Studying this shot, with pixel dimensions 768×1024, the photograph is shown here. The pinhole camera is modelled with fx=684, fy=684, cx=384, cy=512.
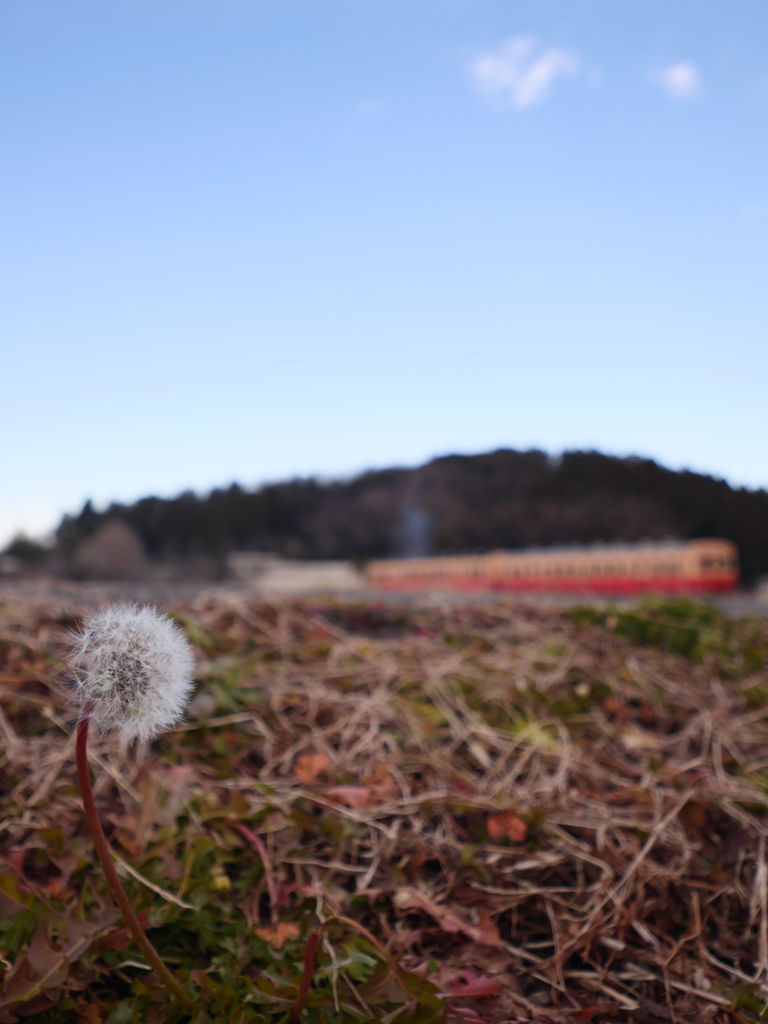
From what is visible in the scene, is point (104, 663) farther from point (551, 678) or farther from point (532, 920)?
point (551, 678)

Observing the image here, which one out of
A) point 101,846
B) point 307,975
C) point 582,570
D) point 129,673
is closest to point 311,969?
point 307,975

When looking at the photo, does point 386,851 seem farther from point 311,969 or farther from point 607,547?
point 607,547

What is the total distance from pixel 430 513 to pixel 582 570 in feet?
9.60

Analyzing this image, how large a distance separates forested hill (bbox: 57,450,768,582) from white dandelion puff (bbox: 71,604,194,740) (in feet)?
28.1

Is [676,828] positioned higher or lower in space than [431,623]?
lower

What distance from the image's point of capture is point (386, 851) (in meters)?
1.85

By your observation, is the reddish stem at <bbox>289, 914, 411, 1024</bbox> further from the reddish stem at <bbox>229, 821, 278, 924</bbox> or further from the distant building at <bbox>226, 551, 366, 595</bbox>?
the distant building at <bbox>226, 551, 366, 595</bbox>

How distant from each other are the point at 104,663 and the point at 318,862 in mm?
1081

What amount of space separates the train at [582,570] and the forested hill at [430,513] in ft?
1.17

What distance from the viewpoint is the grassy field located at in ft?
4.53

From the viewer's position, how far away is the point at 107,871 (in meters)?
1.00

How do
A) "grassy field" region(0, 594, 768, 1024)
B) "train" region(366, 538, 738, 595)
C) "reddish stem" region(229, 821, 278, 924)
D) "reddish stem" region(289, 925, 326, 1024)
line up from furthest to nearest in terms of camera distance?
1. "train" region(366, 538, 738, 595)
2. "reddish stem" region(229, 821, 278, 924)
3. "grassy field" region(0, 594, 768, 1024)
4. "reddish stem" region(289, 925, 326, 1024)

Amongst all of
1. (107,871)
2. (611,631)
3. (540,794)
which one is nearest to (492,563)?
(611,631)

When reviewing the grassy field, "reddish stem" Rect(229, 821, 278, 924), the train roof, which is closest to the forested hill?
the train roof
